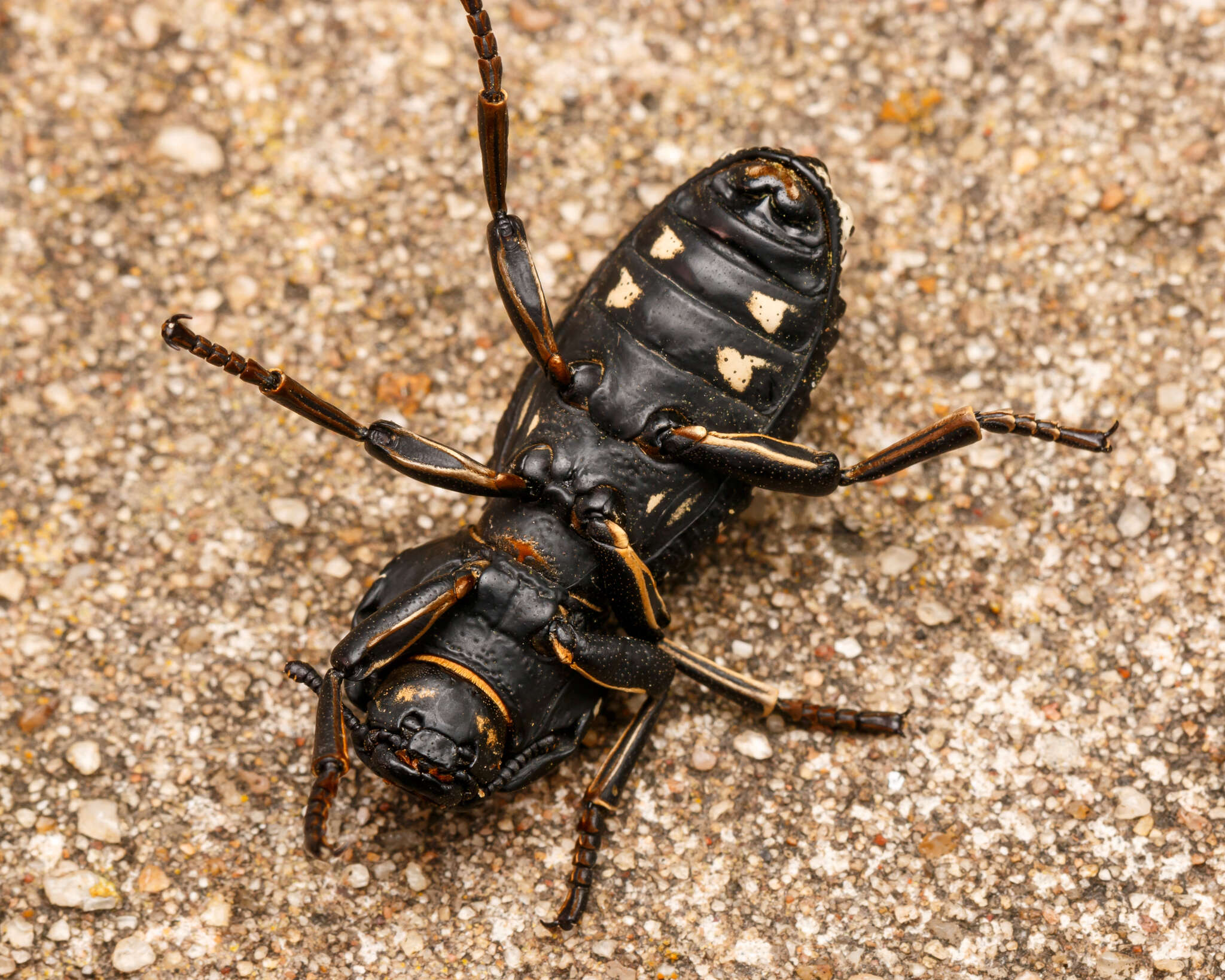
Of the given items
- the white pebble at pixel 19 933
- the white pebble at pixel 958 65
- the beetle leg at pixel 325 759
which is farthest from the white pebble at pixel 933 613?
the white pebble at pixel 19 933

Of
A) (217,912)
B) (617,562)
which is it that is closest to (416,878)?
(217,912)

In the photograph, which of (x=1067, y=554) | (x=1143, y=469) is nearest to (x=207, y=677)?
(x=1067, y=554)

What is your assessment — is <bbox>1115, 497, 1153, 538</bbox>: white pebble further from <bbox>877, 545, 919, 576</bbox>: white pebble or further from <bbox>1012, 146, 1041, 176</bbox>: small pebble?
<bbox>1012, 146, 1041, 176</bbox>: small pebble

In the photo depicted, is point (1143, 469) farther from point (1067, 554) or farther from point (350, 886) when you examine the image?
point (350, 886)

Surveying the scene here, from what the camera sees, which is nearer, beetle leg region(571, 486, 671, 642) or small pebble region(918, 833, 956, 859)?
beetle leg region(571, 486, 671, 642)

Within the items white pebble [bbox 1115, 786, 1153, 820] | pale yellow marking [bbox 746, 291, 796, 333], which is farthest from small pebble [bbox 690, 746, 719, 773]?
pale yellow marking [bbox 746, 291, 796, 333]

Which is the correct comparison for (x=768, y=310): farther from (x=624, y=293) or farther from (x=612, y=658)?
(x=612, y=658)
